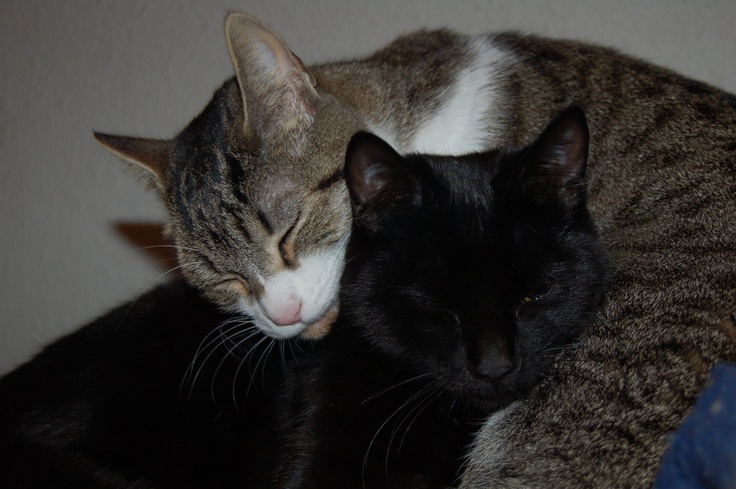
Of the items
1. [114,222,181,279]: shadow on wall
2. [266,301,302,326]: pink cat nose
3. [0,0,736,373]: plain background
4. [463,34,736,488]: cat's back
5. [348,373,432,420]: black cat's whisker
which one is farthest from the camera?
[114,222,181,279]: shadow on wall

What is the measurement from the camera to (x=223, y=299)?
61.7 inches

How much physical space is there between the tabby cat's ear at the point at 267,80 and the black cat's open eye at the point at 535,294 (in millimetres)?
594

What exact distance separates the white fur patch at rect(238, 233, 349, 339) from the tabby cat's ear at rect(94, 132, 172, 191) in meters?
0.42

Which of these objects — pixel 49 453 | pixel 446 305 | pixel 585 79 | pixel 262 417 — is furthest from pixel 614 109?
pixel 49 453

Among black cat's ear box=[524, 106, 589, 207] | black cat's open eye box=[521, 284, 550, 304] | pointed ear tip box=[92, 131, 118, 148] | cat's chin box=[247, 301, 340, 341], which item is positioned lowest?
cat's chin box=[247, 301, 340, 341]

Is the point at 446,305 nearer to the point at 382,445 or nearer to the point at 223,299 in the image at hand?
the point at 382,445

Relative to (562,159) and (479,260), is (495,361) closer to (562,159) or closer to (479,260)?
(479,260)

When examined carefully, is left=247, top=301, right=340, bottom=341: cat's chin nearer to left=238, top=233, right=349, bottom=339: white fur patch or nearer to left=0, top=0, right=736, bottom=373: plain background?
left=238, top=233, right=349, bottom=339: white fur patch

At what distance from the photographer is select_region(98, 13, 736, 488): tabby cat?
111cm

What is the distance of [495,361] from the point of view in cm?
119

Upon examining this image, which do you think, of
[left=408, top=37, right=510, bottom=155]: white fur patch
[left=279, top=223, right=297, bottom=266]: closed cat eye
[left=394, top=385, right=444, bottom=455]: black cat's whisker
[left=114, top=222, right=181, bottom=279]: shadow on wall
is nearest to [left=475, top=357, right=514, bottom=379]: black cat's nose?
[left=394, top=385, right=444, bottom=455]: black cat's whisker

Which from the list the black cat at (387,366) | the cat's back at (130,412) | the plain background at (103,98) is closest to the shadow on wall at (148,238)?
the plain background at (103,98)

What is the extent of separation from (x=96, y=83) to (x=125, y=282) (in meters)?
0.71

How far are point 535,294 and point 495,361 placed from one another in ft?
0.49
